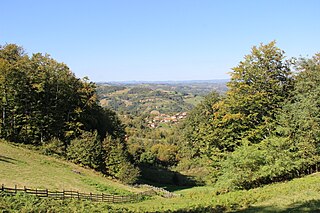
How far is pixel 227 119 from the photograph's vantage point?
31203mm

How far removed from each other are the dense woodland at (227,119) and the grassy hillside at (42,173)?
4530 millimetres

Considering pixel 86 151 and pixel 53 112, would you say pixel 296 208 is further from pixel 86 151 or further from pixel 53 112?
pixel 53 112

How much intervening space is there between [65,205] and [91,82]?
128ft

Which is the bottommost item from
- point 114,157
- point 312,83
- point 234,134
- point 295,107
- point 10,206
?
point 114,157

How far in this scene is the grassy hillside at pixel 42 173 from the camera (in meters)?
29.0

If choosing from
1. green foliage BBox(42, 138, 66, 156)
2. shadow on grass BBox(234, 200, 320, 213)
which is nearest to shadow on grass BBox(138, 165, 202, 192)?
green foliage BBox(42, 138, 66, 156)

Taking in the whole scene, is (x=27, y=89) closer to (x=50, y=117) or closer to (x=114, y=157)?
(x=50, y=117)

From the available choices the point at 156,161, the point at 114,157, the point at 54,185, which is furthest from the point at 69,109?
the point at 156,161

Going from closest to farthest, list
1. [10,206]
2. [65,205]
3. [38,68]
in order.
→ [10,206] < [65,205] < [38,68]

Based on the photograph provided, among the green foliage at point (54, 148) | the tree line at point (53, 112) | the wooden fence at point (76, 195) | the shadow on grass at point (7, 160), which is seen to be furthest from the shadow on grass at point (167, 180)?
the wooden fence at point (76, 195)

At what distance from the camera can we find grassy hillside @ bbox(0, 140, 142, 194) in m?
29.0

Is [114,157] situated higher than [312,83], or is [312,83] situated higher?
[312,83]

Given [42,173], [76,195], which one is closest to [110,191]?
[42,173]

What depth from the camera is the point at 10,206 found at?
57.8 ft
